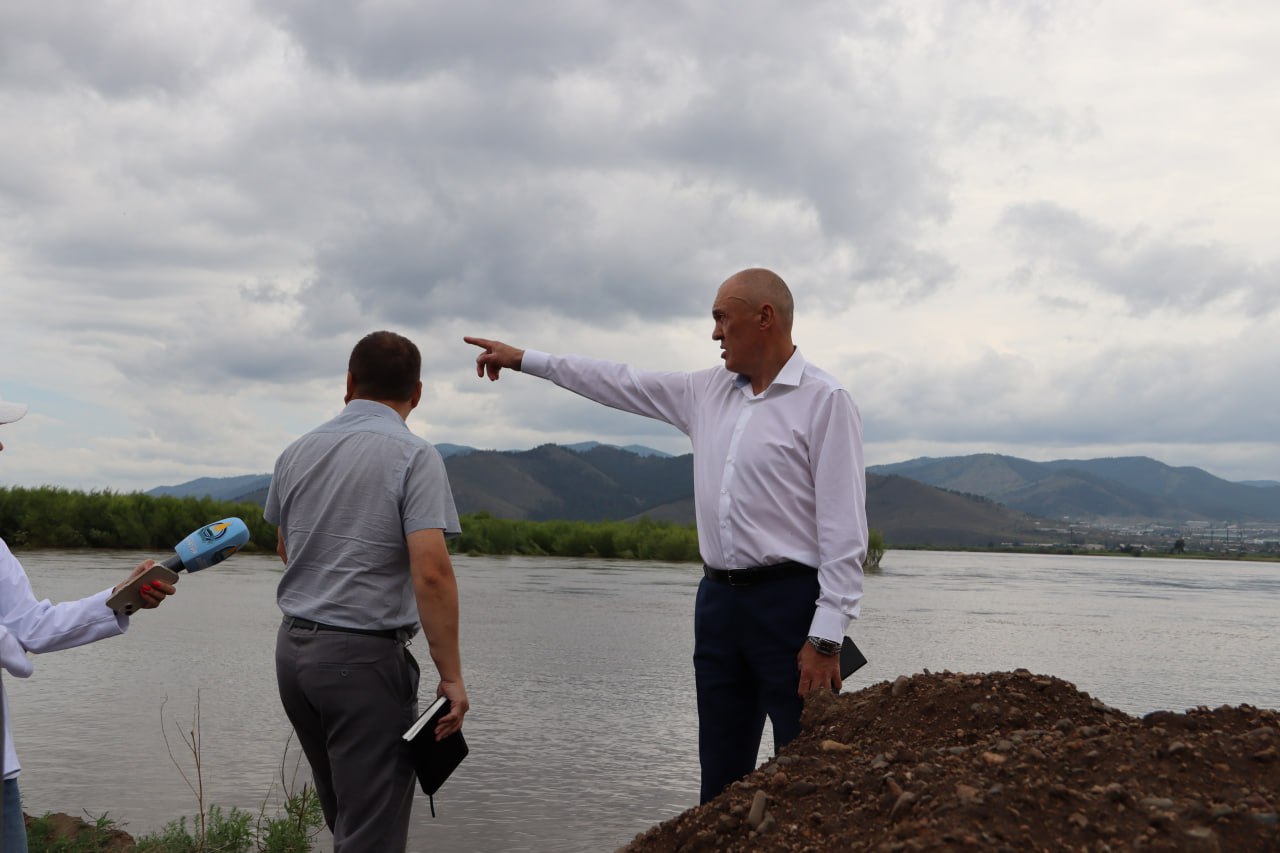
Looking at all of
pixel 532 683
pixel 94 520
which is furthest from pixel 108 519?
pixel 532 683

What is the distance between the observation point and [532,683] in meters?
9.09

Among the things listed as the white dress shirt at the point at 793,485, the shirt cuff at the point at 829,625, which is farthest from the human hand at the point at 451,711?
the shirt cuff at the point at 829,625

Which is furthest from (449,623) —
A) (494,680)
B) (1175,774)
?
(494,680)

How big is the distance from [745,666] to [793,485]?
0.61 metres

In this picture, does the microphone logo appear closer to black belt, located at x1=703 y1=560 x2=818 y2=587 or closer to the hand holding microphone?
the hand holding microphone

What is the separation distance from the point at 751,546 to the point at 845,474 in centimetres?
37

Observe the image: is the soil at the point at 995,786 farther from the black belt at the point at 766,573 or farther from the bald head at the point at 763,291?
the bald head at the point at 763,291

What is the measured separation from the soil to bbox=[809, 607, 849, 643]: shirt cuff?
0.18m

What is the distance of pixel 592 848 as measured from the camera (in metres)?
4.68

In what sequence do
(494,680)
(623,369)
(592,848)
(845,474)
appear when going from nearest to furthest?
(845,474) < (623,369) < (592,848) < (494,680)

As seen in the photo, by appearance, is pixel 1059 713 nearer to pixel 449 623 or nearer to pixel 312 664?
pixel 449 623

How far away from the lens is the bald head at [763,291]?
143 inches

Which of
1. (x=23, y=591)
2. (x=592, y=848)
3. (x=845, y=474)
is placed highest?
(x=845, y=474)

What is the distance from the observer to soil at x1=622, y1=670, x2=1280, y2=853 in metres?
2.32
